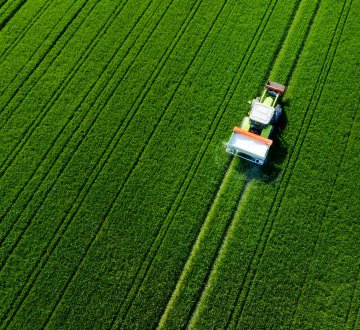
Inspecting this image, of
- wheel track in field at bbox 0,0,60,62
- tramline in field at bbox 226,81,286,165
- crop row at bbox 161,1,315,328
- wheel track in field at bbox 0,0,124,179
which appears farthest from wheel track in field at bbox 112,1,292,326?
wheel track in field at bbox 0,0,60,62

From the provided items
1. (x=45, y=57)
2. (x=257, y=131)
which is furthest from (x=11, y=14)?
(x=257, y=131)

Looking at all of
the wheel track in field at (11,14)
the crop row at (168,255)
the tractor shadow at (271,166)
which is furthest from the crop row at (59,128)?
the tractor shadow at (271,166)

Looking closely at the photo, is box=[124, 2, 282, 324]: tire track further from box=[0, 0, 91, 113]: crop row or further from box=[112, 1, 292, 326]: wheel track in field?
box=[0, 0, 91, 113]: crop row

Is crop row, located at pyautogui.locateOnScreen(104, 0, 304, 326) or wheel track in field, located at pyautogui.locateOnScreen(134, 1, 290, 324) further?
wheel track in field, located at pyautogui.locateOnScreen(134, 1, 290, 324)

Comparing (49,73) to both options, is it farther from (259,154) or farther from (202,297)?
(202,297)

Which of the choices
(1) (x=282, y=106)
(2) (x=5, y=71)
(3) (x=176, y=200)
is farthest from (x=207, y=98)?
(2) (x=5, y=71)

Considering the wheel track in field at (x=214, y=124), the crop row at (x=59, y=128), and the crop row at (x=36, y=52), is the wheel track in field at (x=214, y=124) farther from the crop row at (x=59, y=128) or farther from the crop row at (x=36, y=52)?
the crop row at (x=36, y=52)

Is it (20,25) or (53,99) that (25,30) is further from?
(53,99)

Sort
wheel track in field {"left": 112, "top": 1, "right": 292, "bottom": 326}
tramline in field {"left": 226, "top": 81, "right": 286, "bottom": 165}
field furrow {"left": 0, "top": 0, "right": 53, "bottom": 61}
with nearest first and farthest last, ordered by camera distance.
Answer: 1. wheel track in field {"left": 112, "top": 1, "right": 292, "bottom": 326}
2. tramline in field {"left": 226, "top": 81, "right": 286, "bottom": 165}
3. field furrow {"left": 0, "top": 0, "right": 53, "bottom": 61}
